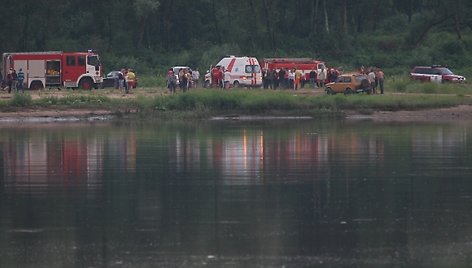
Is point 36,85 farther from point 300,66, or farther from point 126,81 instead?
point 300,66

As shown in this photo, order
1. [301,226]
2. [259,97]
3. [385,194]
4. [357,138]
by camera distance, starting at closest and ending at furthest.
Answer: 1. [301,226]
2. [385,194]
3. [357,138]
4. [259,97]

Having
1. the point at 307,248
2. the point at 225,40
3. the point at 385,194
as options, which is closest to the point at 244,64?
the point at 225,40

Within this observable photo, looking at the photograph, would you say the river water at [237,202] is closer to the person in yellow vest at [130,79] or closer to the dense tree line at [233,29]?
the person in yellow vest at [130,79]

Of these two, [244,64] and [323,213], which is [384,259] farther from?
[244,64]

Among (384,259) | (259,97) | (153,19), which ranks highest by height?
(153,19)

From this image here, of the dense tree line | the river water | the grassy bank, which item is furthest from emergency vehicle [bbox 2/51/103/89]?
the river water

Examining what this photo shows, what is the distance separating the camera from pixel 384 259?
742 inches

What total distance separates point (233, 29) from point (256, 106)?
4286 cm

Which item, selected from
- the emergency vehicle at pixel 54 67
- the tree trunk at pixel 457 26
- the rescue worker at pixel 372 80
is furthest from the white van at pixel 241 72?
the tree trunk at pixel 457 26

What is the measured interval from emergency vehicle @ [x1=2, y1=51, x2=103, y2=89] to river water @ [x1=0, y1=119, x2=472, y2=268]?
2814 centimetres

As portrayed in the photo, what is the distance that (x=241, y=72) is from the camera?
2896 inches

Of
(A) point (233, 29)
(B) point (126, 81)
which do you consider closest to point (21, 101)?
(B) point (126, 81)

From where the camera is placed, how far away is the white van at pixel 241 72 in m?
73.2

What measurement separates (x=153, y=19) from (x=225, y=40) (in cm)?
631
